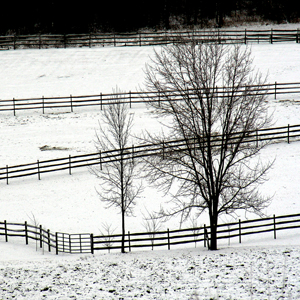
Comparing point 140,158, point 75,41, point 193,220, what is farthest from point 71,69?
point 193,220

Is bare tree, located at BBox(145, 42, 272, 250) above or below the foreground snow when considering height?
above

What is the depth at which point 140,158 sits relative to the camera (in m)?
25.8

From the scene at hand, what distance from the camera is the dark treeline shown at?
5494 centimetres

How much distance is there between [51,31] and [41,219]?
4083cm

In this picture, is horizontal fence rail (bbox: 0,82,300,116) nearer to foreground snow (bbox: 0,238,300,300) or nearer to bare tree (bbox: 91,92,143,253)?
bare tree (bbox: 91,92,143,253)

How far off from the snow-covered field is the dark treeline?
10838 millimetres

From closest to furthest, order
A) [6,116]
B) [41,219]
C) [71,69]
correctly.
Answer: [41,219] < [6,116] < [71,69]

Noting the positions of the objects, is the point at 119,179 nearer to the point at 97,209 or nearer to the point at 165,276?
the point at 97,209

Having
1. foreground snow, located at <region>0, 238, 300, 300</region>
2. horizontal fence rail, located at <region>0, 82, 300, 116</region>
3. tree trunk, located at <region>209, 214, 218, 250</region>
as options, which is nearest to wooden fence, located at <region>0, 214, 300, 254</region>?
tree trunk, located at <region>209, 214, 218, 250</region>

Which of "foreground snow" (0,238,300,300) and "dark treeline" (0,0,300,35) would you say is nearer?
"foreground snow" (0,238,300,300)

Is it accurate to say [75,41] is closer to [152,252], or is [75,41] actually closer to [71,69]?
[71,69]

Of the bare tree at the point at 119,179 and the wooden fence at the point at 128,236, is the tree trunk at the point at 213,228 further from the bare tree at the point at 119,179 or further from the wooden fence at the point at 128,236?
the bare tree at the point at 119,179

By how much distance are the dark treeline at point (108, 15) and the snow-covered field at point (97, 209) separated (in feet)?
35.6

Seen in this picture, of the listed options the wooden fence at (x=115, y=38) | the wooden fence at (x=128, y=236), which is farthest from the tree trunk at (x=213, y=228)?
the wooden fence at (x=115, y=38)
